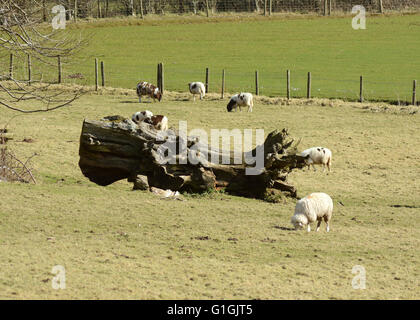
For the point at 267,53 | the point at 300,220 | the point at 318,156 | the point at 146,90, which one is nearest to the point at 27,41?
the point at 300,220

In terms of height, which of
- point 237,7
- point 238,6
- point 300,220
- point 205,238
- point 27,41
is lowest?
point 205,238

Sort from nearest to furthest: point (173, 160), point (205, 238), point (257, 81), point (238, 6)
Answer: point (205, 238)
point (173, 160)
point (257, 81)
point (238, 6)

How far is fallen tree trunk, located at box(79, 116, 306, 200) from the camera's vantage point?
684 inches

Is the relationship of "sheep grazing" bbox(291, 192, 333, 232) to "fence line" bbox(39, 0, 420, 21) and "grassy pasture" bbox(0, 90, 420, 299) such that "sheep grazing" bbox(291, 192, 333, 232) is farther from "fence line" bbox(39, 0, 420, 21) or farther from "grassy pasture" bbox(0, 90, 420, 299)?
"fence line" bbox(39, 0, 420, 21)

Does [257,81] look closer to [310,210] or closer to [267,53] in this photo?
[267,53]

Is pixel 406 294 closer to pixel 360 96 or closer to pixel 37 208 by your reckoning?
pixel 37 208

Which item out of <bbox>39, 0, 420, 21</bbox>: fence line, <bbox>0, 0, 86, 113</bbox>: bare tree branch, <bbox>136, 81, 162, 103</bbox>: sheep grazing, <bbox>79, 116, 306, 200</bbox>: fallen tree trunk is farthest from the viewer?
<bbox>39, 0, 420, 21</bbox>: fence line

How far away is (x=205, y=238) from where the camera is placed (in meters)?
13.6

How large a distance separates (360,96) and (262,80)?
29.7 ft

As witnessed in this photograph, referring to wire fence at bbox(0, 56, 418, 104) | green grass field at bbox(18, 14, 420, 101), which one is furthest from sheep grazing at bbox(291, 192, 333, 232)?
green grass field at bbox(18, 14, 420, 101)

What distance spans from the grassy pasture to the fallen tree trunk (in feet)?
1.43

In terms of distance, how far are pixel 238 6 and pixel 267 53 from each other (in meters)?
19.2

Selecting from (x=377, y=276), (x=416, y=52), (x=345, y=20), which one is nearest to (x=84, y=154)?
(x=377, y=276)

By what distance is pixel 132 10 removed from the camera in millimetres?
69562
